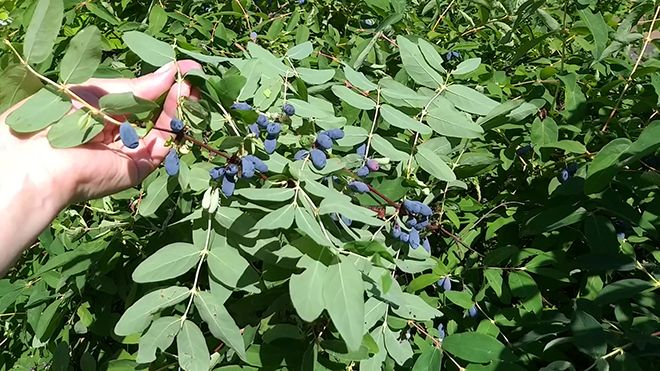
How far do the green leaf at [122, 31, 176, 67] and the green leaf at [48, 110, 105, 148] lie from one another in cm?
22

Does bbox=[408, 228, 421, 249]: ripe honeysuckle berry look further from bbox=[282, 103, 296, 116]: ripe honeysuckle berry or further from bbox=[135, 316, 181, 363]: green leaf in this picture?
bbox=[135, 316, 181, 363]: green leaf

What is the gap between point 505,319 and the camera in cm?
157

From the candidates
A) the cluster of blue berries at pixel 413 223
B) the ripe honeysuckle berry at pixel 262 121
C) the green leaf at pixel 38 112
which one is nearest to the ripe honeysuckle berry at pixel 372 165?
the cluster of blue berries at pixel 413 223

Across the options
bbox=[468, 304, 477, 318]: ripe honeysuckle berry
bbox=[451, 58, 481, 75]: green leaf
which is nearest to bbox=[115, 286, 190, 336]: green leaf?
bbox=[468, 304, 477, 318]: ripe honeysuckle berry

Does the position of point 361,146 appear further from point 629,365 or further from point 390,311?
point 629,365

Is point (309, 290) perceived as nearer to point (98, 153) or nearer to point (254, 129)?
point (254, 129)

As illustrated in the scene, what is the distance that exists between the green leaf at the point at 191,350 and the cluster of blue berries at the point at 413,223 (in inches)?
19.4

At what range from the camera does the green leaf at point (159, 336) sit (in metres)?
1.18

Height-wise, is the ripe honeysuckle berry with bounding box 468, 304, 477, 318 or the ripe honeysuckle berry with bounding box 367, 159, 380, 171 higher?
the ripe honeysuckle berry with bounding box 367, 159, 380, 171

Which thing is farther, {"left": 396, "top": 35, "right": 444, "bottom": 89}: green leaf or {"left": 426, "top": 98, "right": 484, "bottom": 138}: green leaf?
{"left": 396, "top": 35, "right": 444, "bottom": 89}: green leaf

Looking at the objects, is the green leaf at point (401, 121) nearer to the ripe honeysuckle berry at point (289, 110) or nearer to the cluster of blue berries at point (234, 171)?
the ripe honeysuckle berry at point (289, 110)

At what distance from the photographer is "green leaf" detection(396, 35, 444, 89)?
5.04 ft

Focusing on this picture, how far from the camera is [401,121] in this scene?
142 cm

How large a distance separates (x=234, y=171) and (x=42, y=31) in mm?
431
